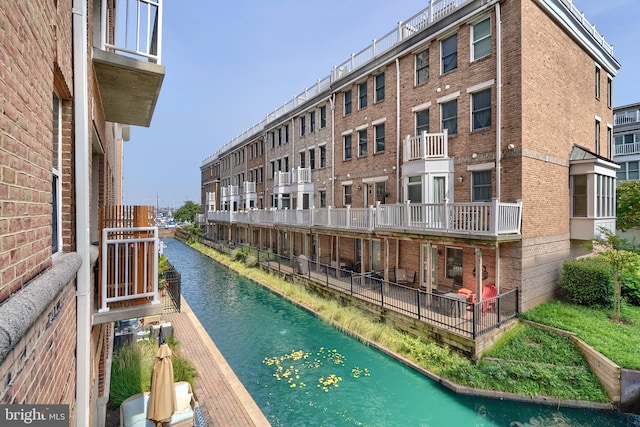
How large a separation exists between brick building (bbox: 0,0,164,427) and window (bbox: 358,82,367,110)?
16.4m

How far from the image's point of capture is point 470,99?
14.0m

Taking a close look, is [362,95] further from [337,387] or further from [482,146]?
[337,387]

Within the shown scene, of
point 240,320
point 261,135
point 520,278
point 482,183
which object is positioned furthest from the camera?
point 261,135

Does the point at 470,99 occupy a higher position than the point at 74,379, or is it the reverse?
the point at 470,99

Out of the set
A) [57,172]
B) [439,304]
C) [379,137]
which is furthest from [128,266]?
[379,137]

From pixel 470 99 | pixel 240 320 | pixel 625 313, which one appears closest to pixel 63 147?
pixel 240 320

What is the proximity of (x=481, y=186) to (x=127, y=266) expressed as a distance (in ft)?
43.1

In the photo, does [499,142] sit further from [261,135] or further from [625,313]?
[261,135]

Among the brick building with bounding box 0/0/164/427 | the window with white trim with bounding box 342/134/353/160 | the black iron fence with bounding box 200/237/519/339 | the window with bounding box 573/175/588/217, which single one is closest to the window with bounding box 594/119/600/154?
the window with bounding box 573/175/588/217

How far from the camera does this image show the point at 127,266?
16.1 feet

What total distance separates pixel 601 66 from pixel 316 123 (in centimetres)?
1696

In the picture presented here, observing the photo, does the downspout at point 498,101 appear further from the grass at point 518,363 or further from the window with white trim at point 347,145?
the window with white trim at point 347,145

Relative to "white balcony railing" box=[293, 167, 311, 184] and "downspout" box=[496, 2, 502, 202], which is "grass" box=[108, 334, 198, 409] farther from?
"white balcony railing" box=[293, 167, 311, 184]

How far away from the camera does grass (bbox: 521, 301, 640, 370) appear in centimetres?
925
